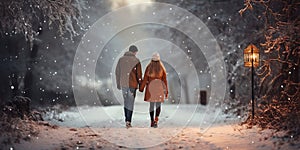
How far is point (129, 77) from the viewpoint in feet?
36.9

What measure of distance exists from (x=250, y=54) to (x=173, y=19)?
1168 centimetres

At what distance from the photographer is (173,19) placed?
23203mm

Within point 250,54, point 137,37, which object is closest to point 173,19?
point 137,37

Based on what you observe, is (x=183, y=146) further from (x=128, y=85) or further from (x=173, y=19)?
(x=173, y=19)

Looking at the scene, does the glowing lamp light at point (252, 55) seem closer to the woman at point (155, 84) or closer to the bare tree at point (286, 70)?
Answer: the bare tree at point (286, 70)

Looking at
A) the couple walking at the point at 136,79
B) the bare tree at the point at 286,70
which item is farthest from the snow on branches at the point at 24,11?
the bare tree at the point at 286,70

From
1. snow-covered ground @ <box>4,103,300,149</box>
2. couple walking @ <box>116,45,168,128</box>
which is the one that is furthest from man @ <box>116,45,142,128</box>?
snow-covered ground @ <box>4,103,300,149</box>

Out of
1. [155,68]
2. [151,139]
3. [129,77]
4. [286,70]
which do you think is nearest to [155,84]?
[155,68]

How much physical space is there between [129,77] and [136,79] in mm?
244

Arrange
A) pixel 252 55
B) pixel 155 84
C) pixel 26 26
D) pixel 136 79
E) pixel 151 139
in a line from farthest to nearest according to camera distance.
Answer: pixel 252 55 < pixel 155 84 < pixel 136 79 < pixel 26 26 < pixel 151 139

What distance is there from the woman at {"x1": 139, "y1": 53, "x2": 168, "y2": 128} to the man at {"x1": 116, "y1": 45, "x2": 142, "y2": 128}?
282mm

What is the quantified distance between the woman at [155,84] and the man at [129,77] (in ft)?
0.93

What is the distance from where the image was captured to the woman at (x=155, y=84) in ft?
37.5

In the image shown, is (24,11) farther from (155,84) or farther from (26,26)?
(155,84)
